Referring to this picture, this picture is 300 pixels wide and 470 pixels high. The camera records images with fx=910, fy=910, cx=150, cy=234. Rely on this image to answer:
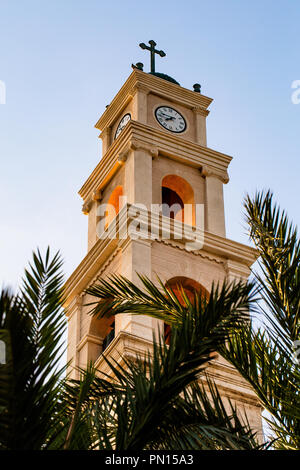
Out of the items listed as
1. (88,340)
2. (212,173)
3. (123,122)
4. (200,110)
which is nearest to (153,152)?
(212,173)

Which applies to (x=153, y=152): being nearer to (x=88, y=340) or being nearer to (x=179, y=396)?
(x=88, y=340)

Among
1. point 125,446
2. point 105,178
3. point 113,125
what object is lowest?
point 125,446

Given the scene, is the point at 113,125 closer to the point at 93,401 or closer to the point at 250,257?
the point at 250,257

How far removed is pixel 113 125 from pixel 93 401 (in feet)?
82.0

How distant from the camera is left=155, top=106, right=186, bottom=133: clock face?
2959 cm

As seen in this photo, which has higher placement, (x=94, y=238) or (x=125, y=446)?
(x=94, y=238)

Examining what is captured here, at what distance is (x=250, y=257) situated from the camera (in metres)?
25.8

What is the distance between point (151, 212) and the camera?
2462cm

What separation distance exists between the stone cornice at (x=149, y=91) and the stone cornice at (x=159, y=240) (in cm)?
667

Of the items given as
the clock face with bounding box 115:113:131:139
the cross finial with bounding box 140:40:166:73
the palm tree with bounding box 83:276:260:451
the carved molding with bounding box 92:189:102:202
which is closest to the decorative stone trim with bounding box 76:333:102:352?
the carved molding with bounding box 92:189:102:202

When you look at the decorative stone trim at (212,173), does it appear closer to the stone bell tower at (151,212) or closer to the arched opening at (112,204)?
the stone bell tower at (151,212)

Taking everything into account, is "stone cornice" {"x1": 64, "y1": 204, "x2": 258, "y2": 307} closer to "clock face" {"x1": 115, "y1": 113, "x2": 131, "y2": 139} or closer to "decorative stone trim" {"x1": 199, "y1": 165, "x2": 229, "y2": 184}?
"decorative stone trim" {"x1": 199, "y1": 165, "x2": 229, "y2": 184}

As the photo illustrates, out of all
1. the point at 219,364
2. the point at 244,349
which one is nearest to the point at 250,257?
the point at 219,364

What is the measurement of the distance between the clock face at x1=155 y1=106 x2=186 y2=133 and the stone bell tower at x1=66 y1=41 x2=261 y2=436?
0.12 feet
